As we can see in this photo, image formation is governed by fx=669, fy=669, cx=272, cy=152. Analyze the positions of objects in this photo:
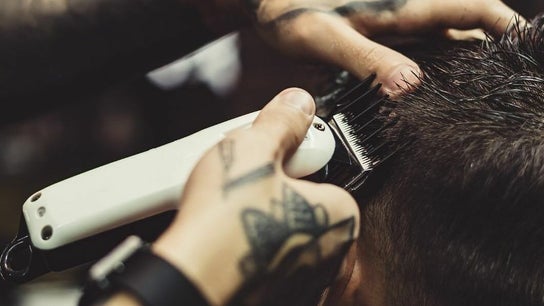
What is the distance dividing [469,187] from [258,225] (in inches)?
13.2

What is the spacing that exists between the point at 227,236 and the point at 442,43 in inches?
27.7

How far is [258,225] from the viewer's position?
79 cm

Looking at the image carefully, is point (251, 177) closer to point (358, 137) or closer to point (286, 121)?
point (286, 121)

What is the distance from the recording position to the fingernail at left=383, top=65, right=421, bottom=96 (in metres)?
1.11

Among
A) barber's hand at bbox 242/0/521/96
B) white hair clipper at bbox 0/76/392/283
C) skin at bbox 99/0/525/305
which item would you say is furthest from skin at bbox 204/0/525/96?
skin at bbox 99/0/525/305

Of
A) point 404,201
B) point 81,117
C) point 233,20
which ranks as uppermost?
point 233,20

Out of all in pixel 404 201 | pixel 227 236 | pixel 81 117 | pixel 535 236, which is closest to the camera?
pixel 227 236

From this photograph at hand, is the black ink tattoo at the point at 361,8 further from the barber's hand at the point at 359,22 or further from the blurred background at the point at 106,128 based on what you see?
the blurred background at the point at 106,128

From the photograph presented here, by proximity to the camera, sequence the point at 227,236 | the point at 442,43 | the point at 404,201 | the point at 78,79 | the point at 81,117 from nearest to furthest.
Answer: the point at 227,236
the point at 404,201
the point at 442,43
the point at 78,79
the point at 81,117

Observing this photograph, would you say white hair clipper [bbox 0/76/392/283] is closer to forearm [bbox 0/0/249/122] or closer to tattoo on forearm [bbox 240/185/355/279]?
tattoo on forearm [bbox 240/185/355/279]

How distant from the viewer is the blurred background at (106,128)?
2.24m

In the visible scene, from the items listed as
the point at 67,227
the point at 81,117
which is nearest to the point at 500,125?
the point at 67,227

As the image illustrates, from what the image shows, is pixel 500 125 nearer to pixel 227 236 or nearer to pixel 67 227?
pixel 227 236

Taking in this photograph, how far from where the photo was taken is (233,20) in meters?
1.57
